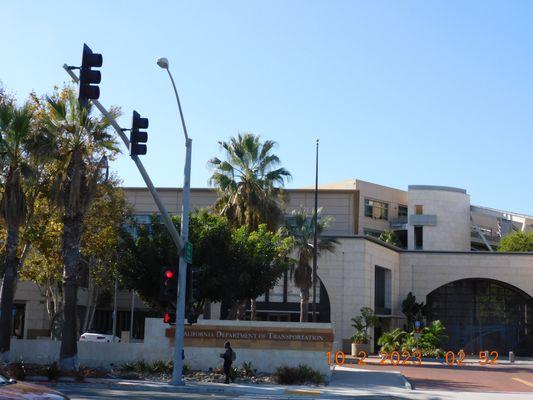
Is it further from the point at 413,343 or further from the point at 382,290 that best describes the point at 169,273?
the point at 382,290

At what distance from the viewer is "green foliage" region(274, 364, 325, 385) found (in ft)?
81.3

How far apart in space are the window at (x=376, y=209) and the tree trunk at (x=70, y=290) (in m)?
63.0

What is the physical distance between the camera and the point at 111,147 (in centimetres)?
2722

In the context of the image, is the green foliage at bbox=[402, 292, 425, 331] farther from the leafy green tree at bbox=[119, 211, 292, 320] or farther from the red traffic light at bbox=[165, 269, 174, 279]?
the red traffic light at bbox=[165, 269, 174, 279]

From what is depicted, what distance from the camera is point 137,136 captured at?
55.2ft

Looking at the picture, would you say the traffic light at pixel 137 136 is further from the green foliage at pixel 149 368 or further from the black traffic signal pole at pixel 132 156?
the green foliage at pixel 149 368

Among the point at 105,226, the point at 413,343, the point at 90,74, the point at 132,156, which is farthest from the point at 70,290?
the point at 413,343

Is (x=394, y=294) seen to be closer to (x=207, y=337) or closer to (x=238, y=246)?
(x=238, y=246)

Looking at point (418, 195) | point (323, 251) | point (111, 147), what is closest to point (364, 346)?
point (323, 251)

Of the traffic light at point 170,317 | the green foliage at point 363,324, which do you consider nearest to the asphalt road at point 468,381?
the traffic light at point 170,317

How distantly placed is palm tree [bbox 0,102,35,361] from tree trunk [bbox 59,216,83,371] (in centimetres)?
227

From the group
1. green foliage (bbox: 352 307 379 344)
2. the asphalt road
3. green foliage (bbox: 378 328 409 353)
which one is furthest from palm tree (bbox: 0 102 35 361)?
green foliage (bbox: 352 307 379 344)

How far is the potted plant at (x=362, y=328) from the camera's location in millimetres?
48500

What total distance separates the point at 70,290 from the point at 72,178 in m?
4.06
